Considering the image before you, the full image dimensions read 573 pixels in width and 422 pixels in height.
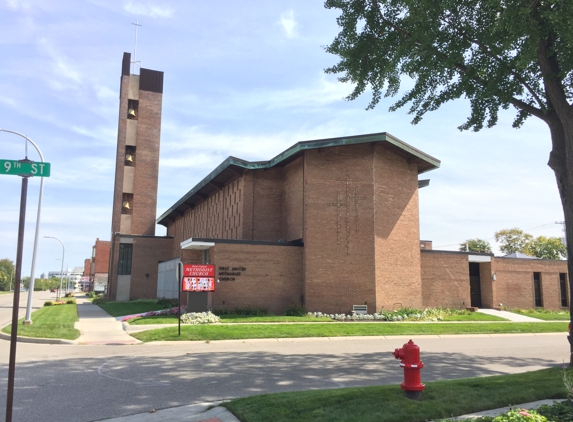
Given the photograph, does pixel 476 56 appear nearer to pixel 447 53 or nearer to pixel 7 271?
pixel 447 53

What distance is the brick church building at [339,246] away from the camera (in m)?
25.1

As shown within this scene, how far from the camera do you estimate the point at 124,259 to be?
47.3m

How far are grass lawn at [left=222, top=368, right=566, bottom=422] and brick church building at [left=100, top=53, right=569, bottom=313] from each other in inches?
665

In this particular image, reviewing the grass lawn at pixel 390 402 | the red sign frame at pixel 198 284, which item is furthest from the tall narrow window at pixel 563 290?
the grass lawn at pixel 390 402

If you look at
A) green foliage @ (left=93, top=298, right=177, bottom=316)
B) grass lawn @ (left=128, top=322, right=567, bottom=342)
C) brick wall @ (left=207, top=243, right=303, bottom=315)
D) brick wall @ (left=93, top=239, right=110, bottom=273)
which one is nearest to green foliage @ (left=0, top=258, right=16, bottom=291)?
brick wall @ (left=93, top=239, right=110, bottom=273)

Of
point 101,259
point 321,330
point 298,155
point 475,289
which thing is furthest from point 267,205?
point 101,259

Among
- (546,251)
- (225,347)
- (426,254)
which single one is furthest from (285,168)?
(546,251)

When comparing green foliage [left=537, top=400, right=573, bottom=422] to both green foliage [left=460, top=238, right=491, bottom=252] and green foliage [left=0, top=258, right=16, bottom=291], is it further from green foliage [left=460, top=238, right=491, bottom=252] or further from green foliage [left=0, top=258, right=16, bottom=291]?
green foliage [left=0, top=258, right=16, bottom=291]

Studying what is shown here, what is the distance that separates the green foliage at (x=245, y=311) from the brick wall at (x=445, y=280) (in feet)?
36.4

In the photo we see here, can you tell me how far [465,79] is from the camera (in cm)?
1174

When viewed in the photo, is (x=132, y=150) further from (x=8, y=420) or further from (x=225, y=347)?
(x=8, y=420)

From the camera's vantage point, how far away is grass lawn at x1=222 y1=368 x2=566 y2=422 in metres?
6.15

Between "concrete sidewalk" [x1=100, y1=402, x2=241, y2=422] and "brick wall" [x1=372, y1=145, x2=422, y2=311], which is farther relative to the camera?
"brick wall" [x1=372, y1=145, x2=422, y2=311]

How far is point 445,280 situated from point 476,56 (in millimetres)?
21233
